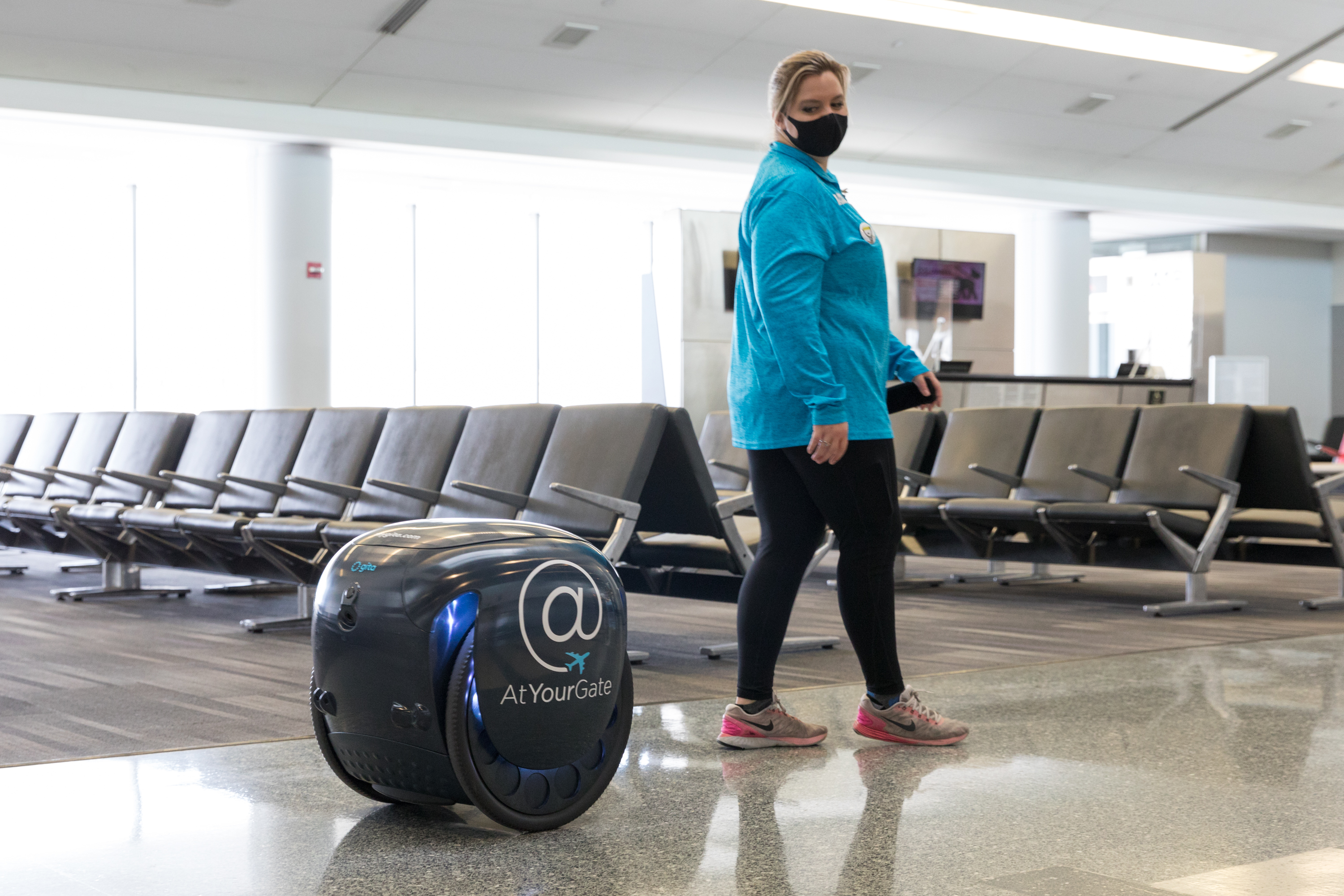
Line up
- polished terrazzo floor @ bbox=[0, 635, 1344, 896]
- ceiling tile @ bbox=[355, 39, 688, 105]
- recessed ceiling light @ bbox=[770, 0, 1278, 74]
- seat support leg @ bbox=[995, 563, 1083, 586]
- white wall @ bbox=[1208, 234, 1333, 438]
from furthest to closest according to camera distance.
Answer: white wall @ bbox=[1208, 234, 1333, 438]
recessed ceiling light @ bbox=[770, 0, 1278, 74]
ceiling tile @ bbox=[355, 39, 688, 105]
seat support leg @ bbox=[995, 563, 1083, 586]
polished terrazzo floor @ bbox=[0, 635, 1344, 896]

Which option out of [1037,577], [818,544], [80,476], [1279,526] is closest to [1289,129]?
[1037,577]

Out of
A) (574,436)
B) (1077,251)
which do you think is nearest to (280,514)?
(574,436)

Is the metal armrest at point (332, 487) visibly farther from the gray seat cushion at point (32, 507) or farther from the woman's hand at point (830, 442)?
the woman's hand at point (830, 442)

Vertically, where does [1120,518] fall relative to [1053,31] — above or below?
below

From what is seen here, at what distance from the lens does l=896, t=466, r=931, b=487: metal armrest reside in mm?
6008

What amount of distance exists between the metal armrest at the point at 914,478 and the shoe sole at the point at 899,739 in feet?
10.8

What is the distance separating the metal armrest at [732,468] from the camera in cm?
570

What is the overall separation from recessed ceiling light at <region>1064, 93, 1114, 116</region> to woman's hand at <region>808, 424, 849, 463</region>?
1032 cm

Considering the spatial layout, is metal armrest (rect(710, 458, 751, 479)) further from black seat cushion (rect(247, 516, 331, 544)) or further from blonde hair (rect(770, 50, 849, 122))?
blonde hair (rect(770, 50, 849, 122))

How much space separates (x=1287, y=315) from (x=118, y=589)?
1493 cm

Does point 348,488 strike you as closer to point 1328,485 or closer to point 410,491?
point 410,491

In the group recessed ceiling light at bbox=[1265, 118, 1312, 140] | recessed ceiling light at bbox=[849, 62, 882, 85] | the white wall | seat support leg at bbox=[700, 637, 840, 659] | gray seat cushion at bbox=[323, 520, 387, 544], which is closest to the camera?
seat support leg at bbox=[700, 637, 840, 659]

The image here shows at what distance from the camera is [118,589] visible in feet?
19.6

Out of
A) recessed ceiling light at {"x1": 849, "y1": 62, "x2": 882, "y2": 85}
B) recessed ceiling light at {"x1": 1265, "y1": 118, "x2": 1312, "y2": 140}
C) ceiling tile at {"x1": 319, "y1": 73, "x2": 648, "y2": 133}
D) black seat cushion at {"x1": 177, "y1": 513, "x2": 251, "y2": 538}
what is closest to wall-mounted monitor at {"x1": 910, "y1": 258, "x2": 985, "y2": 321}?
recessed ceiling light at {"x1": 849, "y1": 62, "x2": 882, "y2": 85}
